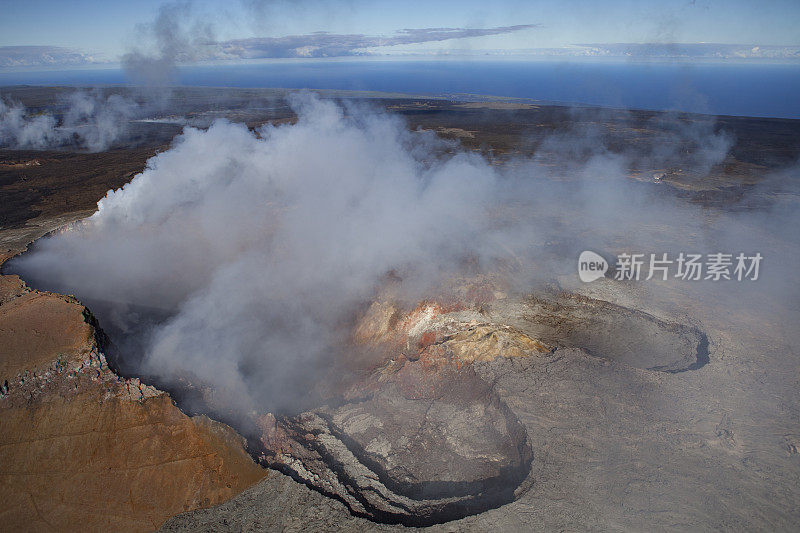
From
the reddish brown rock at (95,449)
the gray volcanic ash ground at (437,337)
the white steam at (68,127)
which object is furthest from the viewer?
the white steam at (68,127)

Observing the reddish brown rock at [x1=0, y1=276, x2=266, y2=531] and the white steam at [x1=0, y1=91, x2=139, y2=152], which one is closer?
the reddish brown rock at [x1=0, y1=276, x2=266, y2=531]

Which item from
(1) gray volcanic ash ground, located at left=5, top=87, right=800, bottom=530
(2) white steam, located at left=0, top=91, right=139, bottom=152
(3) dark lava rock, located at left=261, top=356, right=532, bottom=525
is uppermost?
(2) white steam, located at left=0, top=91, right=139, bottom=152

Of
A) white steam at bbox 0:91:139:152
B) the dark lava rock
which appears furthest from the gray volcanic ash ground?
white steam at bbox 0:91:139:152

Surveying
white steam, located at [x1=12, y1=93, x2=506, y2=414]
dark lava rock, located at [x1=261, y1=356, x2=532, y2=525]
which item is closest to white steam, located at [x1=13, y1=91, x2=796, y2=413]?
white steam, located at [x1=12, y1=93, x2=506, y2=414]

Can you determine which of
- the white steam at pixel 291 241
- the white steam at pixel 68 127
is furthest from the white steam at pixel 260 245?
the white steam at pixel 68 127

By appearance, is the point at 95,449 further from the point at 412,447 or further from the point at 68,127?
the point at 68,127

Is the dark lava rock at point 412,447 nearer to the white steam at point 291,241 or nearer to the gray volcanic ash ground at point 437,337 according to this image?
the gray volcanic ash ground at point 437,337

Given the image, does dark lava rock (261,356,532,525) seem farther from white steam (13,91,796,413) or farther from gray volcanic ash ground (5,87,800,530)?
white steam (13,91,796,413)

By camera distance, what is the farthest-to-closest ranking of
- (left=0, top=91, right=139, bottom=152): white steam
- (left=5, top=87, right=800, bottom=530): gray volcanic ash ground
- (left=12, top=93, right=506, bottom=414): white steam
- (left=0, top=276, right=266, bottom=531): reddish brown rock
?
(left=0, top=91, right=139, bottom=152): white steam → (left=12, top=93, right=506, bottom=414): white steam → (left=0, top=276, right=266, bottom=531): reddish brown rock → (left=5, top=87, right=800, bottom=530): gray volcanic ash ground

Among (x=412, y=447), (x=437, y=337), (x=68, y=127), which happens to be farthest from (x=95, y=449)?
(x=68, y=127)

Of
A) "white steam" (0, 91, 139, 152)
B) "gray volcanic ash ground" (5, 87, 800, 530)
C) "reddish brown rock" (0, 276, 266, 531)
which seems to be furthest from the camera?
"white steam" (0, 91, 139, 152)

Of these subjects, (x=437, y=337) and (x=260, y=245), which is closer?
(x=437, y=337)

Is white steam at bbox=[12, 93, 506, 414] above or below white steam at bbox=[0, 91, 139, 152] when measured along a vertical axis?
below
